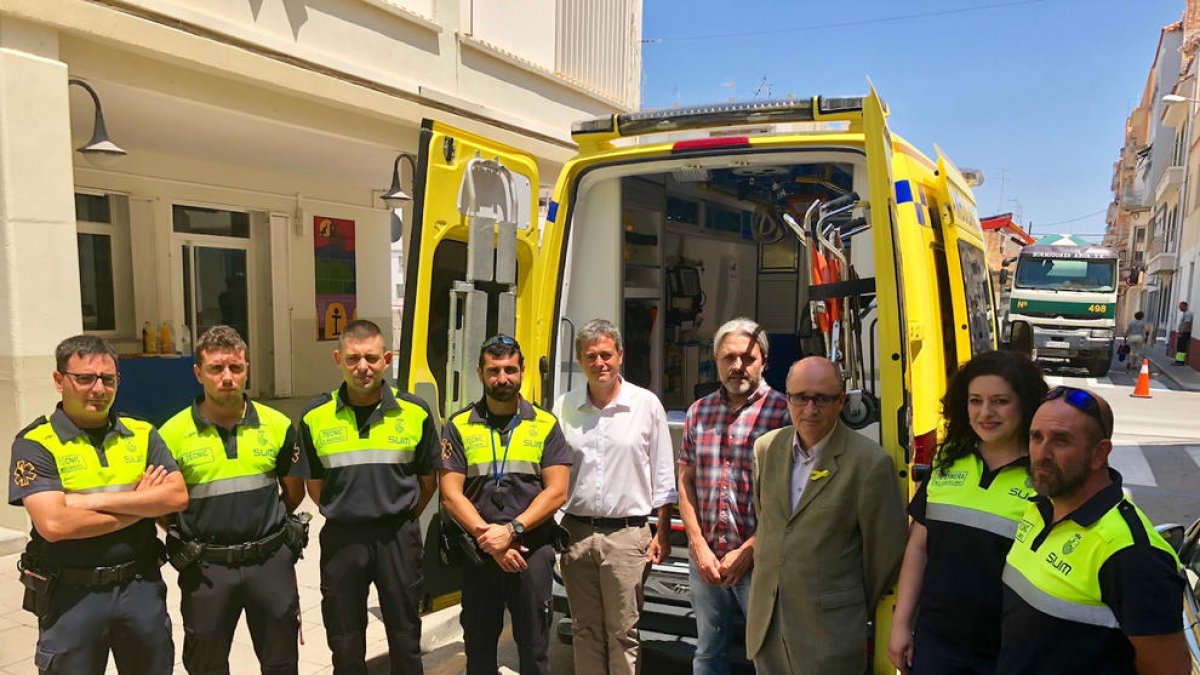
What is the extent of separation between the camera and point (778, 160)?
330 centimetres

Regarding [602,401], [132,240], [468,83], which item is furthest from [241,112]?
[602,401]

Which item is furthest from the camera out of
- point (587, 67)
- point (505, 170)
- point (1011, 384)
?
point (587, 67)

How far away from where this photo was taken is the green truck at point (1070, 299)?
16.5m

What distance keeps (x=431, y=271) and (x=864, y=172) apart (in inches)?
72.2

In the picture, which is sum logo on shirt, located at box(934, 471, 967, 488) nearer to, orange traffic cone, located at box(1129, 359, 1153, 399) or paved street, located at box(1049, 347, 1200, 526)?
paved street, located at box(1049, 347, 1200, 526)

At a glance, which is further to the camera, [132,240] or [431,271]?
[132,240]

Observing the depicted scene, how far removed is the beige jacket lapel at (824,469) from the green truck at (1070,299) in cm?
1573

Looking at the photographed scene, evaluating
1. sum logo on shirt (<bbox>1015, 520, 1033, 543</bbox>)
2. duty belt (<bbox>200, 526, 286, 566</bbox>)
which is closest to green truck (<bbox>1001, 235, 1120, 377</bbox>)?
sum logo on shirt (<bbox>1015, 520, 1033, 543</bbox>)

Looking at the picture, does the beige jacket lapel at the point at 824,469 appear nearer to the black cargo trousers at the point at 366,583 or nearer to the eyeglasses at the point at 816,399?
the eyeglasses at the point at 816,399

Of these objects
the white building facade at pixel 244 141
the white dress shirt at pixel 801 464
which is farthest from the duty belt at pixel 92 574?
the white building facade at pixel 244 141

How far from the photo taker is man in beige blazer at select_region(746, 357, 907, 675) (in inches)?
92.3

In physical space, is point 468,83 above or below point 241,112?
above

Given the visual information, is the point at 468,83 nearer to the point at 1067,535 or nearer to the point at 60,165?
the point at 60,165

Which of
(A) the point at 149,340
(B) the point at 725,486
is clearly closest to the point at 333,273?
(A) the point at 149,340
